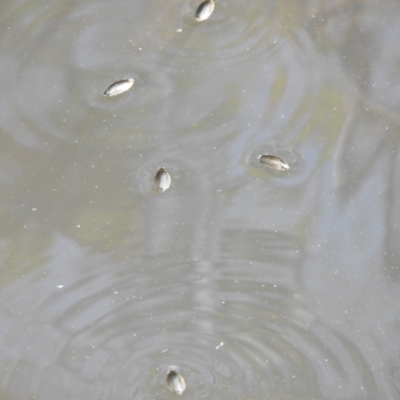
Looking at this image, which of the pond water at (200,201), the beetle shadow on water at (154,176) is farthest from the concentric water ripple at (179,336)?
the beetle shadow on water at (154,176)

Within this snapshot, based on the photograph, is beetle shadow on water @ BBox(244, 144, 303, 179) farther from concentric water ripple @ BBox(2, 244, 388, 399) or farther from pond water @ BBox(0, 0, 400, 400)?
concentric water ripple @ BBox(2, 244, 388, 399)

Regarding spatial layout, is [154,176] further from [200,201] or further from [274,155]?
[274,155]

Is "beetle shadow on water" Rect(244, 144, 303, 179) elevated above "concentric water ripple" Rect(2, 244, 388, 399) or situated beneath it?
elevated above

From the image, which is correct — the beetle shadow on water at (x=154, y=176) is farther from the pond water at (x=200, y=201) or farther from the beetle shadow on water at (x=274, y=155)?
the beetle shadow on water at (x=274, y=155)

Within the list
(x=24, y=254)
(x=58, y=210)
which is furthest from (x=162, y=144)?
(x=24, y=254)

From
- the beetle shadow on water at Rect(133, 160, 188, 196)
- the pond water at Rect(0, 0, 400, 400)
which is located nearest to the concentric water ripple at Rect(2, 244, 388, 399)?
the pond water at Rect(0, 0, 400, 400)

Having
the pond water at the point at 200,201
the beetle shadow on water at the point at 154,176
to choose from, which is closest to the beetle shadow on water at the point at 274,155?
the pond water at the point at 200,201

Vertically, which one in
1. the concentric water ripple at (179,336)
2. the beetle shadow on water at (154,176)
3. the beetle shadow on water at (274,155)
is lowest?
the concentric water ripple at (179,336)

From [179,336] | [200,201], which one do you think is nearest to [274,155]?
[200,201]

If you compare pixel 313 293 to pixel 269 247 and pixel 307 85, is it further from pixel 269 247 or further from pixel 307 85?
pixel 307 85

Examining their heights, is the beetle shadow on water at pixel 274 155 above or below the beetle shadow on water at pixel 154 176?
above
